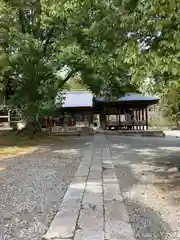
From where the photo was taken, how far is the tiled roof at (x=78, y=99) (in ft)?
95.0

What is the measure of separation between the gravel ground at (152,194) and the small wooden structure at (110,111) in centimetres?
1656

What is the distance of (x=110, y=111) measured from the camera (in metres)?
29.0

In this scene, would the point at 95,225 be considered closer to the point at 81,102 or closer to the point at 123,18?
the point at 123,18

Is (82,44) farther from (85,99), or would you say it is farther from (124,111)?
(85,99)

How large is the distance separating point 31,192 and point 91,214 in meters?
2.15

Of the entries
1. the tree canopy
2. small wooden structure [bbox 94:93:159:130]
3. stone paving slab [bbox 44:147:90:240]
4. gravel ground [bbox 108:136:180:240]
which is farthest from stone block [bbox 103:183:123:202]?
small wooden structure [bbox 94:93:159:130]

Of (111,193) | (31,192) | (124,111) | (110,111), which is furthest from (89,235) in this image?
(124,111)

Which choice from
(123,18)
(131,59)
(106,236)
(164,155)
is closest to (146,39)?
(123,18)

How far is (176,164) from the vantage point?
10258 mm

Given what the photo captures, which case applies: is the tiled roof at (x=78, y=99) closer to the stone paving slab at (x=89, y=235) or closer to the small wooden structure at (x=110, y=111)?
the small wooden structure at (x=110, y=111)

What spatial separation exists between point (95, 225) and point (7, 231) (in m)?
1.07

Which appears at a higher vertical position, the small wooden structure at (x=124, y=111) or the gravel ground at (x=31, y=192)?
the small wooden structure at (x=124, y=111)

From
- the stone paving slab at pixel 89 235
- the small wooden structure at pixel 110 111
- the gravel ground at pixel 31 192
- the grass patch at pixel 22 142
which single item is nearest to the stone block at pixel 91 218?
the stone paving slab at pixel 89 235

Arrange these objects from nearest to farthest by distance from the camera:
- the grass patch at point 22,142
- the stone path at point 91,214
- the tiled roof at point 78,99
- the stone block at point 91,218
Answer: the stone path at point 91,214 < the stone block at point 91,218 < the grass patch at point 22,142 < the tiled roof at point 78,99
